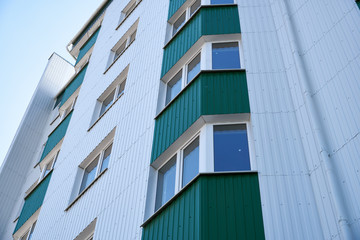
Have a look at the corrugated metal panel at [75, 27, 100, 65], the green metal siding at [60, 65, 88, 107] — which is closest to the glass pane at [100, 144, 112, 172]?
the green metal siding at [60, 65, 88, 107]

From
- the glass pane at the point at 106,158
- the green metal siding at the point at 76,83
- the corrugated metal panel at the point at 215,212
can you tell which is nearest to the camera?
the corrugated metal panel at the point at 215,212

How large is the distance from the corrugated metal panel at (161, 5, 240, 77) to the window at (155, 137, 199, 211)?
4.01m

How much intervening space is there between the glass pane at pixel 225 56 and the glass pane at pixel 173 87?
1521 mm

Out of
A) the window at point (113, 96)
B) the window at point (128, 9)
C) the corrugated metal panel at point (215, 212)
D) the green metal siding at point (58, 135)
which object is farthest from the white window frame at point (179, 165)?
the window at point (128, 9)

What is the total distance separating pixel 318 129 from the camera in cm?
1038

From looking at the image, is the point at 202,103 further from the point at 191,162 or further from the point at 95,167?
the point at 95,167

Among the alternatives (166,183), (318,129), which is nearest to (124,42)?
(166,183)

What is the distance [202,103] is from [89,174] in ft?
23.1

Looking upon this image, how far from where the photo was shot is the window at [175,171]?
11.8 metres

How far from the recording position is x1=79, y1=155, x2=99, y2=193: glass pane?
56.4 feet

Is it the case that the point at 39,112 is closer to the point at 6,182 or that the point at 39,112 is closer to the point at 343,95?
the point at 6,182

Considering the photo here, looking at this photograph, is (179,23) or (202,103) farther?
(179,23)

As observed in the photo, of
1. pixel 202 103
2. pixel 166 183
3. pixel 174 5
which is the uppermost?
pixel 174 5

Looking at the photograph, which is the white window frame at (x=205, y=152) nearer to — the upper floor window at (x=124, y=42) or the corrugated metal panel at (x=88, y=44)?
the upper floor window at (x=124, y=42)
